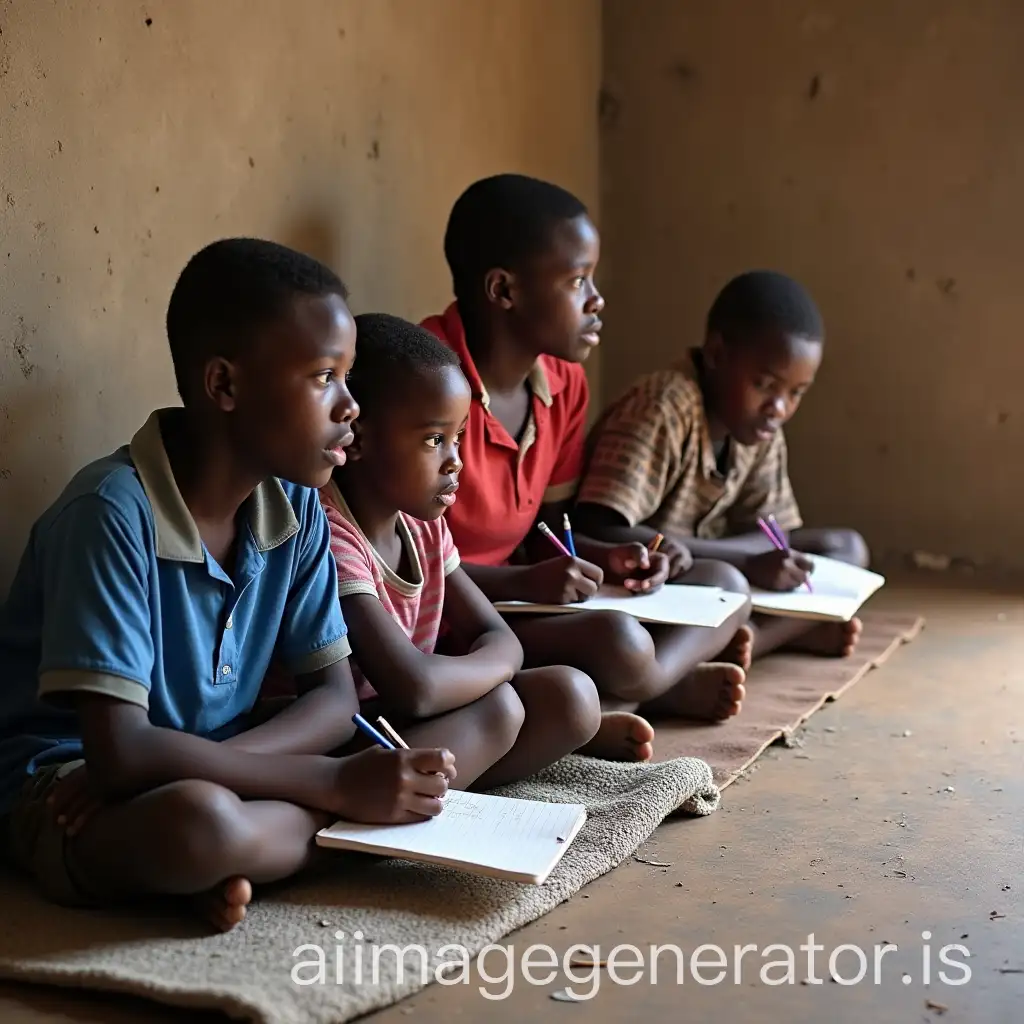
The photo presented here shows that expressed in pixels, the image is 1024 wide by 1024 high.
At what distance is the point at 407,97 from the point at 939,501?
170 cm

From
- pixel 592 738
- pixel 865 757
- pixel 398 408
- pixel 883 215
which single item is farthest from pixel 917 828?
pixel 883 215

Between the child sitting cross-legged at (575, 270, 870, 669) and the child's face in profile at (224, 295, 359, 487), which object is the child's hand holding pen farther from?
the child's face in profile at (224, 295, 359, 487)

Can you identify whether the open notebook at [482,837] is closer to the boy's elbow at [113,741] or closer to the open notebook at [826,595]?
the boy's elbow at [113,741]

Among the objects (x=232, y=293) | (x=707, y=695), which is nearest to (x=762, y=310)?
(x=707, y=695)

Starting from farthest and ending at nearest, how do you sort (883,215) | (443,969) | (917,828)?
(883,215)
(917,828)
(443,969)

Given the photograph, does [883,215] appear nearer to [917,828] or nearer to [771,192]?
[771,192]

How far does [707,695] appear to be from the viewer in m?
2.32

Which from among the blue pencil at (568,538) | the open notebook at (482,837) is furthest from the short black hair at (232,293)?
the blue pencil at (568,538)

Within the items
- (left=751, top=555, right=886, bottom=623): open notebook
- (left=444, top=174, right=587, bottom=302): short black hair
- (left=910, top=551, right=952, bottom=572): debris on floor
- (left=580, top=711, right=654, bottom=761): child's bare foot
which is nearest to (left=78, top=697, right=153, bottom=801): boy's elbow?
(left=580, top=711, right=654, bottom=761): child's bare foot

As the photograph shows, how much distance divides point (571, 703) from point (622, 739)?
0.65 feet

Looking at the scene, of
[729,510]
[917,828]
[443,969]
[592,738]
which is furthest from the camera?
[729,510]

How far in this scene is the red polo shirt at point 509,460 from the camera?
2.38 metres

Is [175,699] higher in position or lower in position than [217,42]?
lower

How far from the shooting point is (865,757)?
2186 mm
